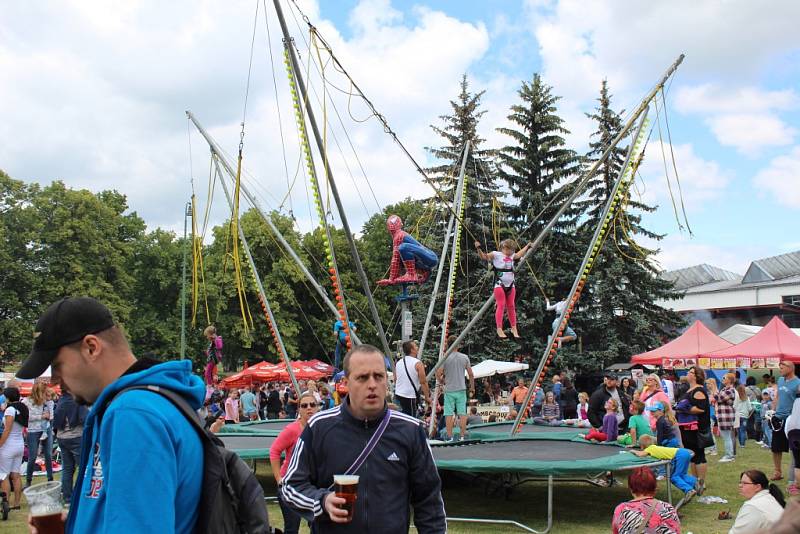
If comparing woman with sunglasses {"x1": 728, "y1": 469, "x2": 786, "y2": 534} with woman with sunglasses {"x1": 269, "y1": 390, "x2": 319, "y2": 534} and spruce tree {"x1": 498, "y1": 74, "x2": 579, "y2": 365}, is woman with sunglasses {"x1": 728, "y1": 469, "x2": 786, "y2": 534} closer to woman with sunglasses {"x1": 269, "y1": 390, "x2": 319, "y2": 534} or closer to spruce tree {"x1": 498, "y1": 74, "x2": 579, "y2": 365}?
woman with sunglasses {"x1": 269, "y1": 390, "x2": 319, "y2": 534}

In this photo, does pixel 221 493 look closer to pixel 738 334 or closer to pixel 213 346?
pixel 213 346

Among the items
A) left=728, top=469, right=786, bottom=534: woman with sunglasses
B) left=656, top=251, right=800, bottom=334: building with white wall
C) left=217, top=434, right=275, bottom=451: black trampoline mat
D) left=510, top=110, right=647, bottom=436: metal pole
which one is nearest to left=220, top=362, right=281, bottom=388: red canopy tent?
left=217, top=434, right=275, bottom=451: black trampoline mat

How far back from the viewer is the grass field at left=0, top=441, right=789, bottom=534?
889cm

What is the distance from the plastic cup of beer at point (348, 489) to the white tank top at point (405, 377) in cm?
613

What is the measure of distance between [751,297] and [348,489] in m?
47.2

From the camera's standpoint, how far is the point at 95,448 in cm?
198

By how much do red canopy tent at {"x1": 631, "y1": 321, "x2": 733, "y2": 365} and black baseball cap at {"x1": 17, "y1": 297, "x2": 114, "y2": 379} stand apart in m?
20.9

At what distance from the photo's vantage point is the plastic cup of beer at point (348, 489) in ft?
10.0

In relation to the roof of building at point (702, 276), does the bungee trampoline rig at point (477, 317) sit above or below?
below

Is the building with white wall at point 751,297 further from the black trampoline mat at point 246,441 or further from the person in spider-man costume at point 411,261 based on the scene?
the person in spider-man costume at point 411,261

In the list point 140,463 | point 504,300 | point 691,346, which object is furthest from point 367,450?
point 691,346

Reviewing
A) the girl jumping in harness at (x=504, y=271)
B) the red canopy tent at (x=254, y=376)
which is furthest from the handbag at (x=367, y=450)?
the red canopy tent at (x=254, y=376)

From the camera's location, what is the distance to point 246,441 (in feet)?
40.9

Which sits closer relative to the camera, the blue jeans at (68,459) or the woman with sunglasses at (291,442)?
the woman with sunglasses at (291,442)
